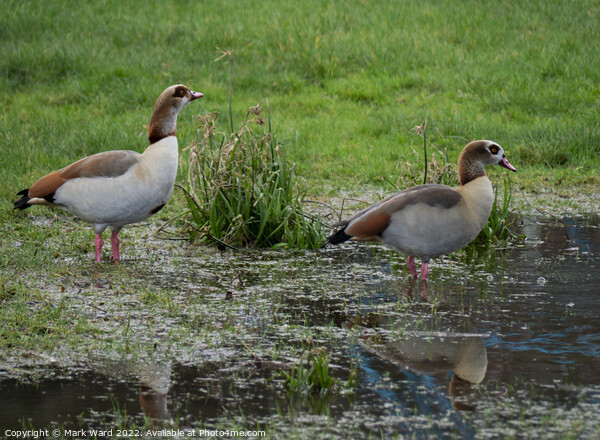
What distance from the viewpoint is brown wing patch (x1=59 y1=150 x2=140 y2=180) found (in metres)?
7.26

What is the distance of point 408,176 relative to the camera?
Result: 30.6 feet

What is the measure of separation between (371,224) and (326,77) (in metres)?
7.48

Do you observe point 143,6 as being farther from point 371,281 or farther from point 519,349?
point 519,349

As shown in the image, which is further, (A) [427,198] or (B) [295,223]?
(B) [295,223]

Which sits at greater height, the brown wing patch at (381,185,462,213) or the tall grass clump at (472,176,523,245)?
the brown wing patch at (381,185,462,213)

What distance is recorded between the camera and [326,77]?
1401 centimetres

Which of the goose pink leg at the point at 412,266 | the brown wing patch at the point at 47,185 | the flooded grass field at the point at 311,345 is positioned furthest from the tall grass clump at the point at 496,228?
the brown wing patch at the point at 47,185

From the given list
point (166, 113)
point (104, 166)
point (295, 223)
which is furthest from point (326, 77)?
point (104, 166)

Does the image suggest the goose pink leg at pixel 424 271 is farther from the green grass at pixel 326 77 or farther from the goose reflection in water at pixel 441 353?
the green grass at pixel 326 77

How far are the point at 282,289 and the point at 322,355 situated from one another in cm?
183

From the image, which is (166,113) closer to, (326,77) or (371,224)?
(371,224)

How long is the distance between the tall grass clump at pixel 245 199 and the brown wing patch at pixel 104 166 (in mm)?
979

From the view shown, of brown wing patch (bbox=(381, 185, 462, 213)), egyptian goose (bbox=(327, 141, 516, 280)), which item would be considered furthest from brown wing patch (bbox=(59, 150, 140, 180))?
brown wing patch (bbox=(381, 185, 462, 213))

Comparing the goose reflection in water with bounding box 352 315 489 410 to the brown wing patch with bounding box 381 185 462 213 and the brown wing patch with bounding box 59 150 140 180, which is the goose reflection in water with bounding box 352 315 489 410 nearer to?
the brown wing patch with bounding box 381 185 462 213
